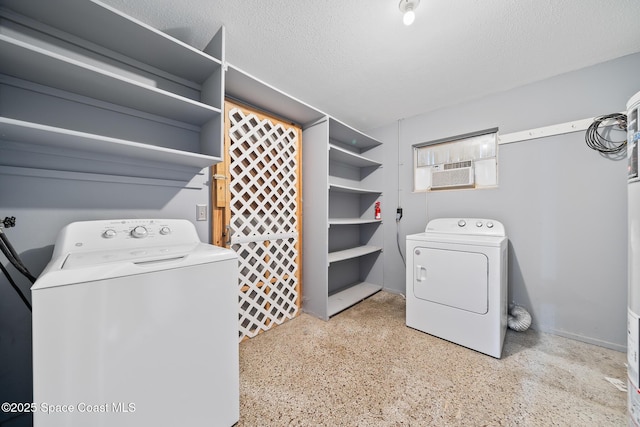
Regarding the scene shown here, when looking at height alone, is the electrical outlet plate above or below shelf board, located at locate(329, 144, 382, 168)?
below

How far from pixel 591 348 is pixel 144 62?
3.85m

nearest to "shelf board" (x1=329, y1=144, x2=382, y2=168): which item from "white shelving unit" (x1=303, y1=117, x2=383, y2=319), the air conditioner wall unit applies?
"white shelving unit" (x1=303, y1=117, x2=383, y2=319)

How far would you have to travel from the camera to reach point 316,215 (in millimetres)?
2266

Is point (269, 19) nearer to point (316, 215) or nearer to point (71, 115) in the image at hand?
point (71, 115)

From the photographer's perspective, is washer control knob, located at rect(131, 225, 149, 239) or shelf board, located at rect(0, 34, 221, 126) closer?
shelf board, located at rect(0, 34, 221, 126)

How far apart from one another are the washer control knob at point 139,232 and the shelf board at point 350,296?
1.72 metres

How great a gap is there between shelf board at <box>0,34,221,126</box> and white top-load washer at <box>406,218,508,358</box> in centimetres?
200

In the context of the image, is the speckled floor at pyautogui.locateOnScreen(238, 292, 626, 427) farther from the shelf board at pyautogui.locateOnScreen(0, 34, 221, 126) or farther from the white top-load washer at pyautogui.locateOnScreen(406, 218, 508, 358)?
the shelf board at pyautogui.locateOnScreen(0, 34, 221, 126)

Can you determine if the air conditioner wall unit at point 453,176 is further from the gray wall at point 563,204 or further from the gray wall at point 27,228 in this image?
the gray wall at point 27,228

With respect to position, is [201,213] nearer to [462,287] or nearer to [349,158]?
[349,158]

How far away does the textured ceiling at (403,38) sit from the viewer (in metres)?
1.30

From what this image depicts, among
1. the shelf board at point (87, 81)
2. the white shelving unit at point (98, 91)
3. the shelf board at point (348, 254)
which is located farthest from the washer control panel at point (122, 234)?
the shelf board at point (348, 254)

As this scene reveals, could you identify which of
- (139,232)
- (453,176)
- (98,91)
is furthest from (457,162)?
(98,91)

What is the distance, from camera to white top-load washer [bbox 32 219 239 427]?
716 mm
